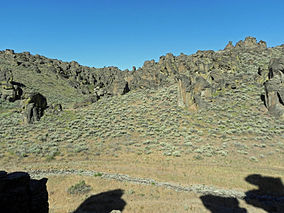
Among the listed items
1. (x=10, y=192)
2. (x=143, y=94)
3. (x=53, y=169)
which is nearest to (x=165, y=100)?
(x=143, y=94)

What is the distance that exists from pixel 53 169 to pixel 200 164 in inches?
668

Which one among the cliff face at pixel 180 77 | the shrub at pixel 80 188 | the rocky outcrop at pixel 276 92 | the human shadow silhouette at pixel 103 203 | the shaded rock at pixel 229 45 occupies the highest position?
the shaded rock at pixel 229 45

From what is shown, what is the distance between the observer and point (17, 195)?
22.9ft

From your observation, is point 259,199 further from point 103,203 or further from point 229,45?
point 229,45

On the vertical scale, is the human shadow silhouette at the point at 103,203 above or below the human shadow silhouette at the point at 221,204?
above

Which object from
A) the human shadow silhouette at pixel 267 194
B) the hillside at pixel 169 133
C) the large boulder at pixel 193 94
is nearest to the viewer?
the human shadow silhouette at pixel 267 194

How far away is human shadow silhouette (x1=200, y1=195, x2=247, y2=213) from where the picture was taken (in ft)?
37.6

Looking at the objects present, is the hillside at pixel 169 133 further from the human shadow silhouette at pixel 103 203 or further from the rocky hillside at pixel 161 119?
the human shadow silhouette at pixel 103 203

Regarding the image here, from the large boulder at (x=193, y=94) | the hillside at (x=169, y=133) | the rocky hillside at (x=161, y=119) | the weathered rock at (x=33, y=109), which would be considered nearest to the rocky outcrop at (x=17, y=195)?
the hillside at (x=169, y=133)

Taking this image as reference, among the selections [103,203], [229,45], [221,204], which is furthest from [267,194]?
[229,45]

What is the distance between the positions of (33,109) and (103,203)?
29.4 m

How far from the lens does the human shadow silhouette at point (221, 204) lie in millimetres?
11445

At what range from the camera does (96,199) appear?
42.3 feet

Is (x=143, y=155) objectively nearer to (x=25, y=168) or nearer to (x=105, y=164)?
(x=105, y=164)
